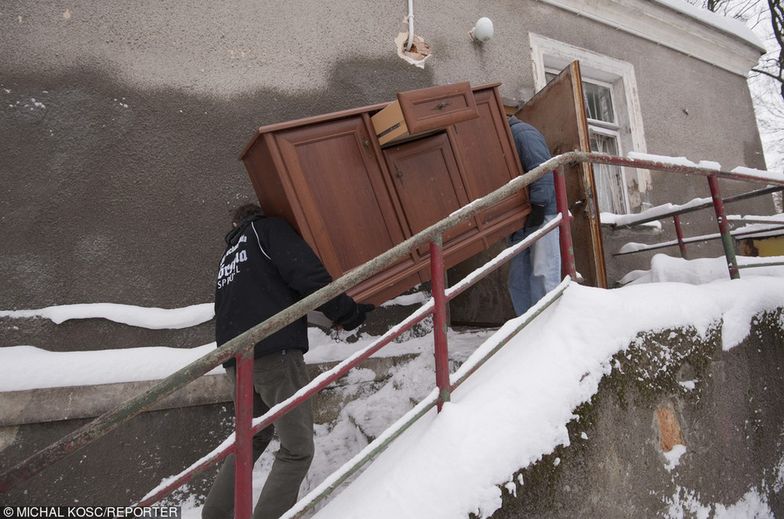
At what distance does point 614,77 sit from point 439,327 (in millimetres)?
5771

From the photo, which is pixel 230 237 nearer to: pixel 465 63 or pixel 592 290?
pixel 592 290

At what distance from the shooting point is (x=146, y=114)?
360 cm

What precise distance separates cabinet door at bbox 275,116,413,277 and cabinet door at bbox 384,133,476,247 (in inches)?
4.8

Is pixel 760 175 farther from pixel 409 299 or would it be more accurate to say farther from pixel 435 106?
pixel 409 299

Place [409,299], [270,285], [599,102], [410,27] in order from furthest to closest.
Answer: [599,102]
[410,27]
[409,299]
[270,285]

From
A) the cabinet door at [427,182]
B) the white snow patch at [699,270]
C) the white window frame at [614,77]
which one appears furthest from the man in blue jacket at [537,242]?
the white window frame at [614,77]

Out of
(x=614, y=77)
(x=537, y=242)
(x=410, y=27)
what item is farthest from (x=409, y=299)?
(x=614, y=77)

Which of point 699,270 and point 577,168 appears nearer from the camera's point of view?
point 699,270

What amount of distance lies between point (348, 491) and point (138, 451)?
1.85 meters

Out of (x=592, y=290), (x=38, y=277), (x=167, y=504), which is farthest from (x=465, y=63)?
(x=167, y=504)

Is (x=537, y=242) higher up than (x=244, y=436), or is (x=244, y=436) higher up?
(x=537, y=242)

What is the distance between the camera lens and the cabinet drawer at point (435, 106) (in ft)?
8.61

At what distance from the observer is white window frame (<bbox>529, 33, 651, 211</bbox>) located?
5.69 metres

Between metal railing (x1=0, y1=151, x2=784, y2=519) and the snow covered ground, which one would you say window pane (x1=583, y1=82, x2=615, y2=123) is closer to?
the snow covered ground
